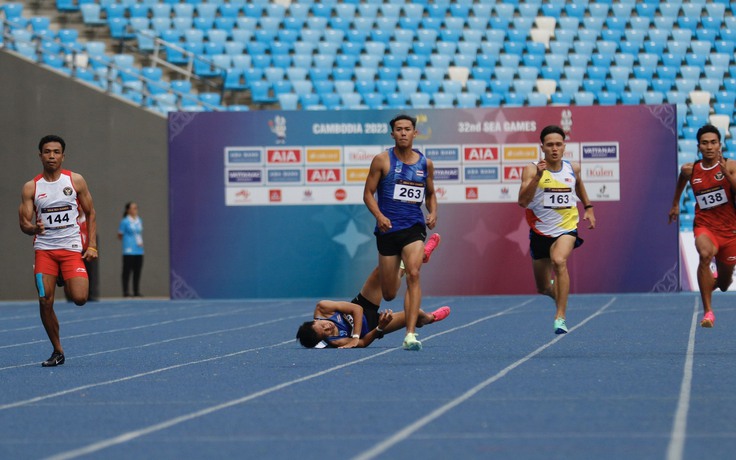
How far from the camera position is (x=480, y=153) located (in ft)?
82.0

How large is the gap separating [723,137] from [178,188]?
11441 millimetres

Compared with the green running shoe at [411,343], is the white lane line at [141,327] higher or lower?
lower

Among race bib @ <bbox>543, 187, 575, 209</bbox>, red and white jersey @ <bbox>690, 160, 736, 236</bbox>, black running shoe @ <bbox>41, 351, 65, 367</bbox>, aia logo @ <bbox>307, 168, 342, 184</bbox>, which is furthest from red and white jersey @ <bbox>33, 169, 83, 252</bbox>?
aia logo @ <bbox>307, 168, 342, 184</bbox>

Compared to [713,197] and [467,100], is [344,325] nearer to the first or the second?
[713,197]

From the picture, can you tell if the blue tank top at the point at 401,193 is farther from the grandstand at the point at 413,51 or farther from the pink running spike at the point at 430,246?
the grandstand at the point at 413,51

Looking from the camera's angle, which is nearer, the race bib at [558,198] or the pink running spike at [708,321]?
the pink running spike at [708,321]

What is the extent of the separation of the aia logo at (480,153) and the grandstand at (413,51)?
3.18m

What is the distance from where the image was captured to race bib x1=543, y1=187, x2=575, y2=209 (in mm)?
13391

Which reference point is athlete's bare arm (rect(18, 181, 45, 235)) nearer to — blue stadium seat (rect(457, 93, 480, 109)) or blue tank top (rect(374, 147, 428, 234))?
blue tank top (rect(374, 147, 428, 234))

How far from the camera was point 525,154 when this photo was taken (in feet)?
81.9

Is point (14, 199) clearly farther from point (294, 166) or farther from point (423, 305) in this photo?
point (423, 305)

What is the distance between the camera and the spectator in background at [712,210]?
13203 mm

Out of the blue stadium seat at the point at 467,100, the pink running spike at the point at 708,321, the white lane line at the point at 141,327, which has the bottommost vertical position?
the white lane line at the point at 141,327

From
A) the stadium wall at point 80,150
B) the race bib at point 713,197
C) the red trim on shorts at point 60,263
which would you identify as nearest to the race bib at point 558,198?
the race bib at point 713,197
